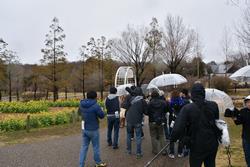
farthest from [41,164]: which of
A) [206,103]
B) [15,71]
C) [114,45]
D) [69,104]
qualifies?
[15,71]

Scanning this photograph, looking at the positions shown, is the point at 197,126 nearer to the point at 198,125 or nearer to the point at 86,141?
the point at 198,125

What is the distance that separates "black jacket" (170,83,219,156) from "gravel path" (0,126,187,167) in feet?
11.1

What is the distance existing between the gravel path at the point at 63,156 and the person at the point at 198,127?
131 inches

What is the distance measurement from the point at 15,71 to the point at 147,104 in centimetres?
3711

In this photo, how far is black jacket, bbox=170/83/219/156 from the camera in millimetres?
4832

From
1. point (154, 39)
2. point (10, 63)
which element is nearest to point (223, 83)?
point (154, 39)

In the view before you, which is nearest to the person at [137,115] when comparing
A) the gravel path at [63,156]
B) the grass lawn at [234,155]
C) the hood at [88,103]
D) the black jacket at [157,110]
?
the black jacket at [157,110]

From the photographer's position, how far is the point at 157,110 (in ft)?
29.0

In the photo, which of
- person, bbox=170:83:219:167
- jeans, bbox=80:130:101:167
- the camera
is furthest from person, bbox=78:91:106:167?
person, bbox=170:83:219:167

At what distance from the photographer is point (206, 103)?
495 centimetres

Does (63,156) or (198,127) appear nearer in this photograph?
(198,127)

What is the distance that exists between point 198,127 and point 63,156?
18.5 feet

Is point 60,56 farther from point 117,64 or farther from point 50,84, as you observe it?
point 117,64

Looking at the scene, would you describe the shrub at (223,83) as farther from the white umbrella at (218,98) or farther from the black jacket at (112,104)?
the black jacket at (112,104)
